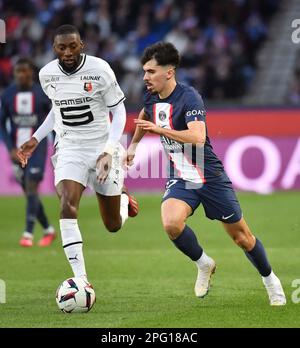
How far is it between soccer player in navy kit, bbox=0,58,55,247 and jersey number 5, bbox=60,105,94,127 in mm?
4388

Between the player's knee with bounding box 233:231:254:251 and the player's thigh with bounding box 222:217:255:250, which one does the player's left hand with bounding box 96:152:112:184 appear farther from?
the player's knee with bounding box 233:231:254:251

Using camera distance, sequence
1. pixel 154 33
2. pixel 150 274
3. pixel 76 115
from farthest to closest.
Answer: pixel 154 33
pixel 150 274
pixel 76 115

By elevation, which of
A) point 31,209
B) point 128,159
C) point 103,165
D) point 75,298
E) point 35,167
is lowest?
point 31,209

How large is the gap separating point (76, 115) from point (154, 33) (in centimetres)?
1399

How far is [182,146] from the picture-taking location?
8641 millimetres

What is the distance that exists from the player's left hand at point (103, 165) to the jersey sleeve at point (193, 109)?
2.69 feet

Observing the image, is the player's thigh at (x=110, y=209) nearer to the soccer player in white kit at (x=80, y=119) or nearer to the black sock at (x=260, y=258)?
the soccer player in white kit at (x=80, y=119)

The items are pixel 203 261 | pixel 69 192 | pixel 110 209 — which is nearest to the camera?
pixel 69 192

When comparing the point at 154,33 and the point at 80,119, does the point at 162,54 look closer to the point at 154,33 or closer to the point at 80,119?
the point at 80,119

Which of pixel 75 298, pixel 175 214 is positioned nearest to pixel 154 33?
pixel 175 214

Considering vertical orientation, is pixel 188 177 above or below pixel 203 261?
above

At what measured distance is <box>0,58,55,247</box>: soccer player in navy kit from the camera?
1363 centimetres

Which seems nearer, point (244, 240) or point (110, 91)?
point (244, 240)

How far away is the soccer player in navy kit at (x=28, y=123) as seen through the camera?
44.7 ft
